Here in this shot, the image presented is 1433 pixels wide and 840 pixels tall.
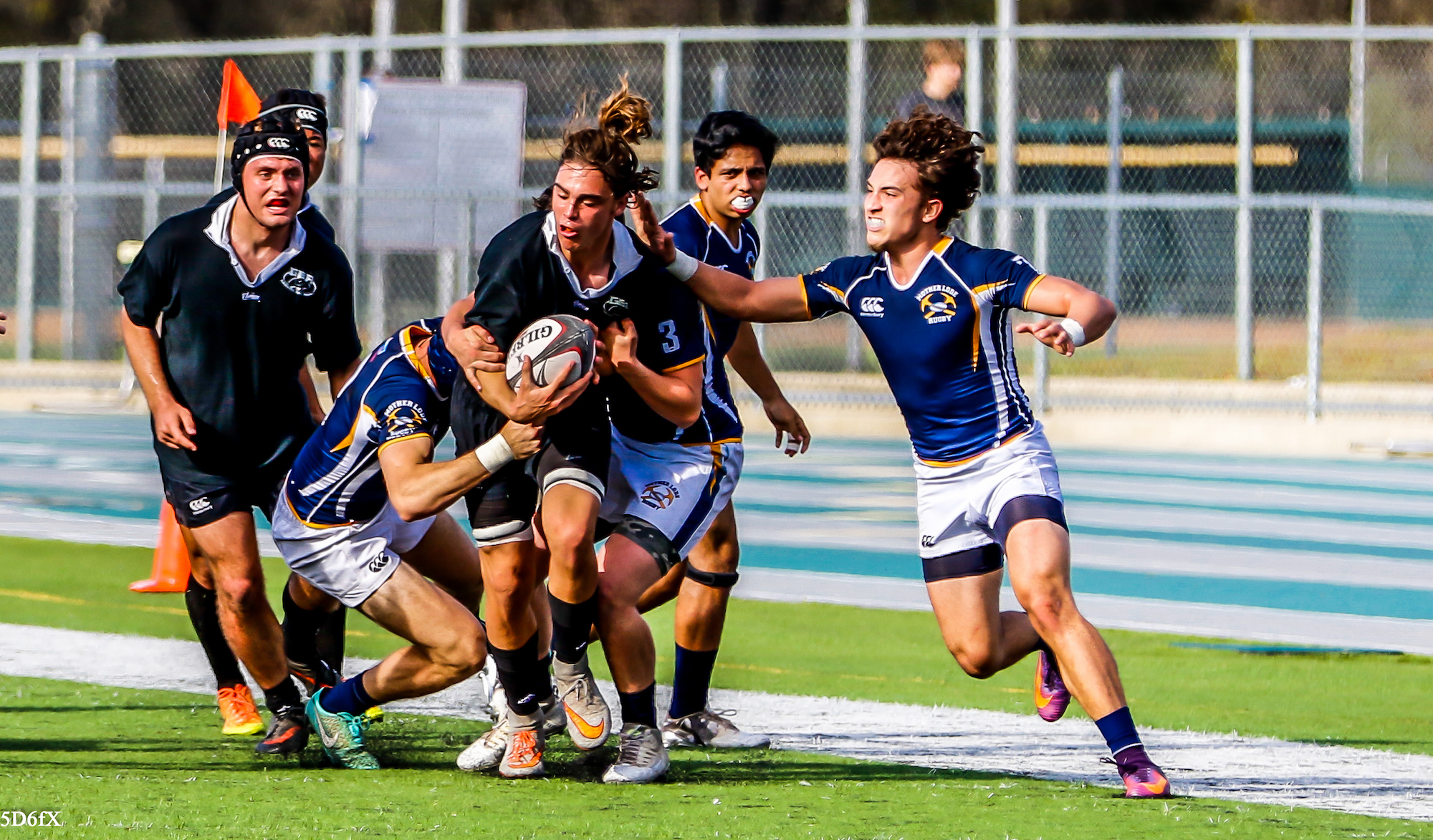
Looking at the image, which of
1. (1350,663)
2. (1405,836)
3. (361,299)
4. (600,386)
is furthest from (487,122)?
(1405,836)

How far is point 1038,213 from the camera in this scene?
55.6 feet

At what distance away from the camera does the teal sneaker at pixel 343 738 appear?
19.4ft

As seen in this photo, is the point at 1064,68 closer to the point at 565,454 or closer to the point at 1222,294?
the point at 1222,294

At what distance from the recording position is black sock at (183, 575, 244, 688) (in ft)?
21.6

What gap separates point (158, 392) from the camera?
6207mm

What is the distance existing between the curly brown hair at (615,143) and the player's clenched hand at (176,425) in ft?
4.35

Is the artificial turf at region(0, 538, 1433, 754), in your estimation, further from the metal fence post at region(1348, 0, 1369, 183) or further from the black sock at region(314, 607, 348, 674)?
the metal fence post at region(1348, 0, 1369, 183)

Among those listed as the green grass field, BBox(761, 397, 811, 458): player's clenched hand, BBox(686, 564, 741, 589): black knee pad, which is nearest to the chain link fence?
the green grass field

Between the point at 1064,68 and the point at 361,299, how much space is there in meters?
7.53

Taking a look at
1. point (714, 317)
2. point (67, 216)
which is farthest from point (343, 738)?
point (67, 216)

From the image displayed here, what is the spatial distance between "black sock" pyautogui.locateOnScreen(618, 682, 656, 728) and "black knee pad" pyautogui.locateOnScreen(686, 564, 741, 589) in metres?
0.84

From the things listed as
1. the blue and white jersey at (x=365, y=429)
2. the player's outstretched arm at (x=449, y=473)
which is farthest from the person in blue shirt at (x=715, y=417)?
the player's outstretched arm at (x=449, y=473)

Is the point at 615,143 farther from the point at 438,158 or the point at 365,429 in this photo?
the point at 438,158

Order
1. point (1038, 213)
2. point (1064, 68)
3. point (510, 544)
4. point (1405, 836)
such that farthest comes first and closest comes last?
point (1064, 68) < point (1038, 213) < point (510, 544) < point (1405, 836)
